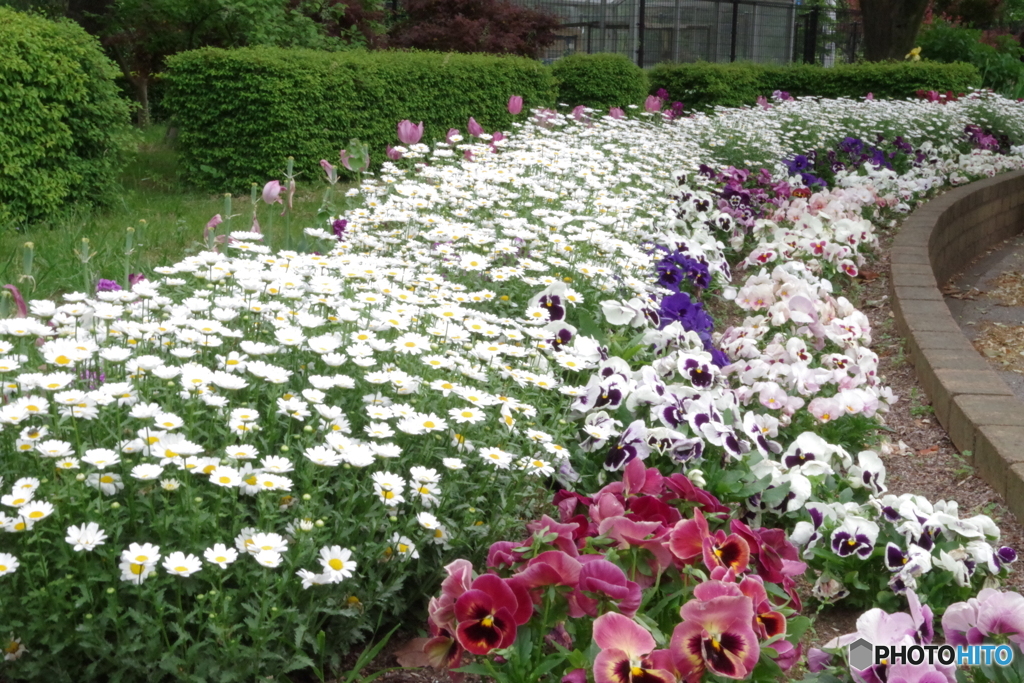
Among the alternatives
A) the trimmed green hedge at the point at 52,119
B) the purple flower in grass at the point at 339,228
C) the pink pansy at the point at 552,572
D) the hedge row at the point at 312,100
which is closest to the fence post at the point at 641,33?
the hedge row at the point at 312,100

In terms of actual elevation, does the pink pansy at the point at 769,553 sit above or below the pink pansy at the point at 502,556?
below

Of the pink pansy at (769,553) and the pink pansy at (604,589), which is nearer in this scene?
the pink pansy at (604,589)

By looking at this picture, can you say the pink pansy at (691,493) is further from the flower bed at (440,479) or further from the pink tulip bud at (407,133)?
the pink tulip bud at (407,133)

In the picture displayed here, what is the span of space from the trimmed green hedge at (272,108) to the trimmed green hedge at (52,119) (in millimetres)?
1054

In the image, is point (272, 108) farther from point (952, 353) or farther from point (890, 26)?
point (890, 26)

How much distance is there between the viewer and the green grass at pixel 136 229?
443 cm

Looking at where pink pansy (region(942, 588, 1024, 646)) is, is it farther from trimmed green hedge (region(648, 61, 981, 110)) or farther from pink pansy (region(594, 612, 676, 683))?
trimmed green hedge (region(648, 61, 981, 110))

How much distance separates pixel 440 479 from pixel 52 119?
5476mm

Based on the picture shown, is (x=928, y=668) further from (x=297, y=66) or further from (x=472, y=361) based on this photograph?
(x=297, y=66)

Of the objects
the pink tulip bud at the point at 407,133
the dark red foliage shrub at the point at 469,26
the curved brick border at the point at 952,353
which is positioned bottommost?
the curved brick border at the point at 952,353

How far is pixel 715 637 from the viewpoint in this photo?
1534mm

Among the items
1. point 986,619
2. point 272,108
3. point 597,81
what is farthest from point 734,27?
point 986,619

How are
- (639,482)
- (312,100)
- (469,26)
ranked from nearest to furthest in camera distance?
(639,482) → (312,100) → (469,26)

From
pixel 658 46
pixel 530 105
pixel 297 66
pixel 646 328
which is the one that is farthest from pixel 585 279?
pixel 658 46
